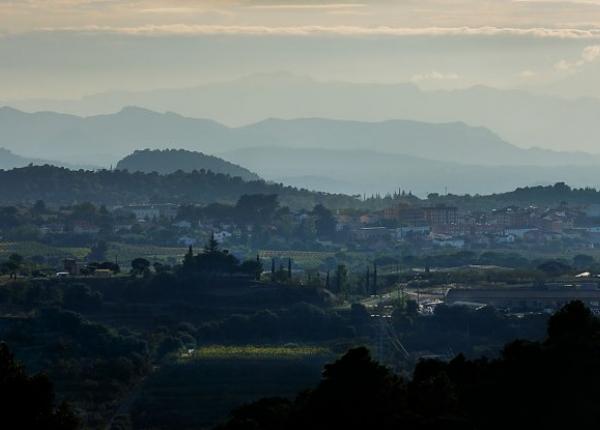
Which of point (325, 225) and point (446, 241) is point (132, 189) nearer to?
point (325, 225)

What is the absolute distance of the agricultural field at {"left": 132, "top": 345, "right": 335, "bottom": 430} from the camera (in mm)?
45625

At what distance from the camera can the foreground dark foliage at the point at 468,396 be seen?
1168 inches

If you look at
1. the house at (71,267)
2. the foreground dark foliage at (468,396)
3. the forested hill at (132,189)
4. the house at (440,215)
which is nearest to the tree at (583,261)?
the house at (71,267)

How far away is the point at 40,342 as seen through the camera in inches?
2136

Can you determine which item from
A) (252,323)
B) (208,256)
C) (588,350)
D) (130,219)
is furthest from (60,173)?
(588,350)

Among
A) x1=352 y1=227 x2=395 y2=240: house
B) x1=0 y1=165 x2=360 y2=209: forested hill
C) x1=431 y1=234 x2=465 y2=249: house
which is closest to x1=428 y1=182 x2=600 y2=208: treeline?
x1=0 y1=165 x2=360 y2=209: forested hill

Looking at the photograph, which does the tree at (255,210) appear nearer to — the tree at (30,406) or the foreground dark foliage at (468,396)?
the foreground dark foliage at (468,396)

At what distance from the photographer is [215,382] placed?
49.2 meters

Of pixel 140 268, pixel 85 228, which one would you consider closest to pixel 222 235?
pixel 85 228

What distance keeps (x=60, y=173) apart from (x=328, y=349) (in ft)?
279

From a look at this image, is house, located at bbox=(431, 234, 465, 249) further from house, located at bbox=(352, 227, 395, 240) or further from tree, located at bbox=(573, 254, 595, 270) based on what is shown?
tree, located at bbox=(573, 254, 595, 270)

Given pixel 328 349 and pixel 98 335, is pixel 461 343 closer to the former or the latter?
pixel 328 349

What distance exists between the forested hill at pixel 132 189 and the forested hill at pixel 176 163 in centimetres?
2688

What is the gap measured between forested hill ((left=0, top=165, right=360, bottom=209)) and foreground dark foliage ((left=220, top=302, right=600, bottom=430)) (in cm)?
10018
